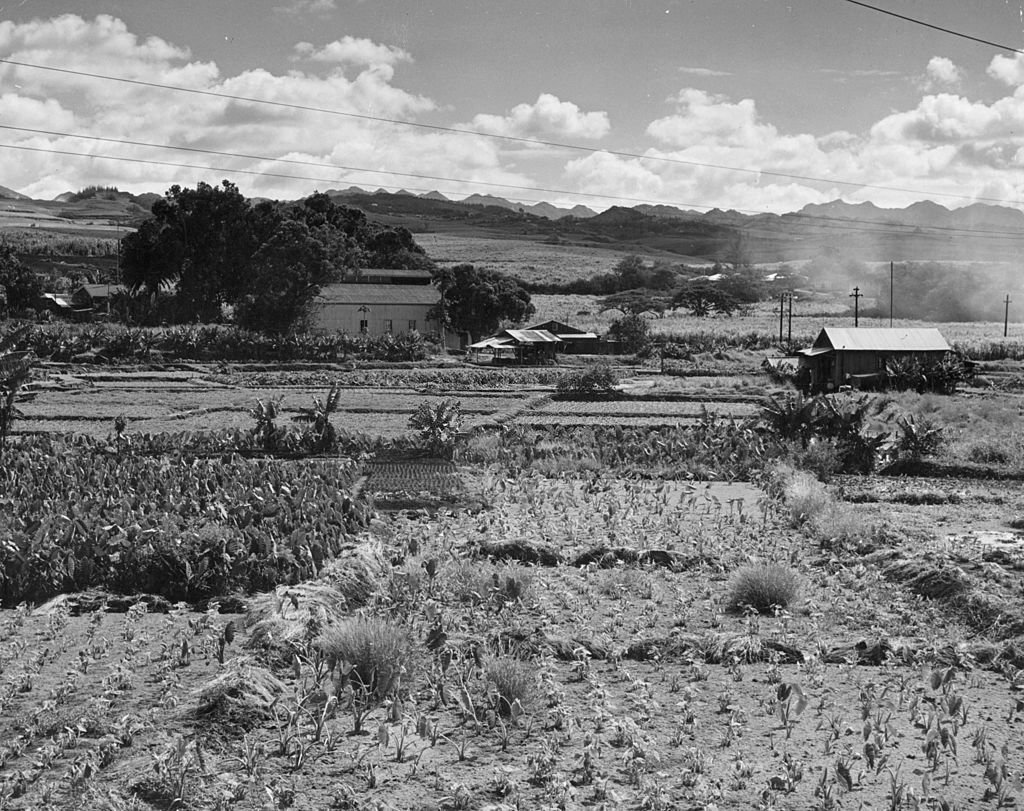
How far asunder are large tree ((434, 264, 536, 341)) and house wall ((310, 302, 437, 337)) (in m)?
3.35

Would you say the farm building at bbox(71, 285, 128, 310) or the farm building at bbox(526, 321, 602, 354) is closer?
the farm building at bbox(526, 321, 602, 354)

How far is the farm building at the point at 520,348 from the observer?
5925cm

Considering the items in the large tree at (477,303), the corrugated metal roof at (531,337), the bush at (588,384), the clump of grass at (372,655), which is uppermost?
the large tree at (477,303)

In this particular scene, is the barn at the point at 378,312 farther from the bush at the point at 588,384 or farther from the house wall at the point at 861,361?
the house wall at the point at 861,361

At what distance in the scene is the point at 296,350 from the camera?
5578cm

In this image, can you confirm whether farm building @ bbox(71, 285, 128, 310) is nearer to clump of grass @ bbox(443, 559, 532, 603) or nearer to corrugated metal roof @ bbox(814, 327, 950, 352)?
corrugated metal roof @ bbox(814, 327, 950, 352)

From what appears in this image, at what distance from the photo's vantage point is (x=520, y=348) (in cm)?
6041

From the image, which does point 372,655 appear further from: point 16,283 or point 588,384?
point 16,283

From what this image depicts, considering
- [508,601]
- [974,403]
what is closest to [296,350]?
[974,403]

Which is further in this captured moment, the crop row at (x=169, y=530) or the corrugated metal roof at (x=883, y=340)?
the corrugated metal roof at (x=883, y=340)

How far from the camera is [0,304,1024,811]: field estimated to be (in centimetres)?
661

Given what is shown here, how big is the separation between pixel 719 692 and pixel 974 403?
2837 centimetres

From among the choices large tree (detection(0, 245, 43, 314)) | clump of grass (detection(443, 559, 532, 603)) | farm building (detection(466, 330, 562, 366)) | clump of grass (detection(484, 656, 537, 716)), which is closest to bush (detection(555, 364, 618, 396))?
farm building (detection(466, 330, 562, 366))

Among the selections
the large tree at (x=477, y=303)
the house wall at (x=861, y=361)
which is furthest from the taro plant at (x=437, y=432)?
the large tree at (x=477, y=303)
